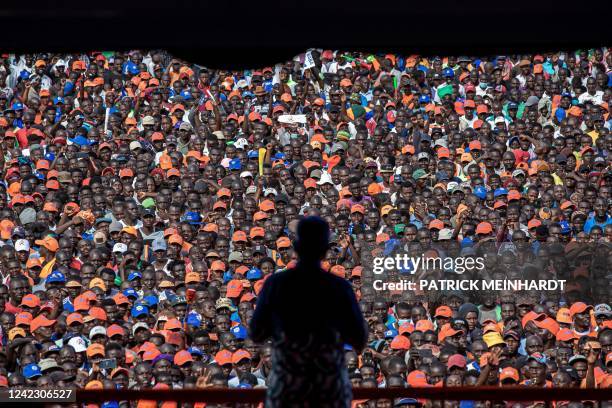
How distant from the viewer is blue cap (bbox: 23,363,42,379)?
856 cm

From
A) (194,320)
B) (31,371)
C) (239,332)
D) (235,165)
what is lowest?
(31,371)

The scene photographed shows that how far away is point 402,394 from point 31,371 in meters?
4.68

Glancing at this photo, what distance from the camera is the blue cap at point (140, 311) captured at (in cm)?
956

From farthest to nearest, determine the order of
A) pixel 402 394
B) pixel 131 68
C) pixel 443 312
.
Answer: pixel 131 68 < pixel 443 312 < pixel 402 394

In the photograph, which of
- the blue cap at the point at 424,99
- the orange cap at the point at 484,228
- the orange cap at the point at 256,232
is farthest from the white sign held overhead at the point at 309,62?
the orange cap at the point at 484,228

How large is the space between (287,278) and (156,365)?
16.9ft

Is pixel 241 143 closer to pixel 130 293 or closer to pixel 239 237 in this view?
pixel 239 237

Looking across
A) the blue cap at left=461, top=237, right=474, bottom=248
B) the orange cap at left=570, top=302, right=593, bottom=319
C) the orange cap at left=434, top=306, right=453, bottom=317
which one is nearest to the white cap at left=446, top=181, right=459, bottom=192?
the blue cap at left=461, top=237, right=474, bottom=248

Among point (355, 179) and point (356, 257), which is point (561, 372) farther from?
point (355, 179)

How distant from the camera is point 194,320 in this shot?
9.45 metres

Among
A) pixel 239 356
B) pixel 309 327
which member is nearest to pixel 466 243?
pixel 239 356

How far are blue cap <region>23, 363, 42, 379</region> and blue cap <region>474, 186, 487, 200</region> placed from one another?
4.70 metres

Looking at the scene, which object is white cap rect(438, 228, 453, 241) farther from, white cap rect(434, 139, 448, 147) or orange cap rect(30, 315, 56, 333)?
orange cap rect(30, 315, 56, 333)

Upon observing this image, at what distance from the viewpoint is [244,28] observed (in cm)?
398
